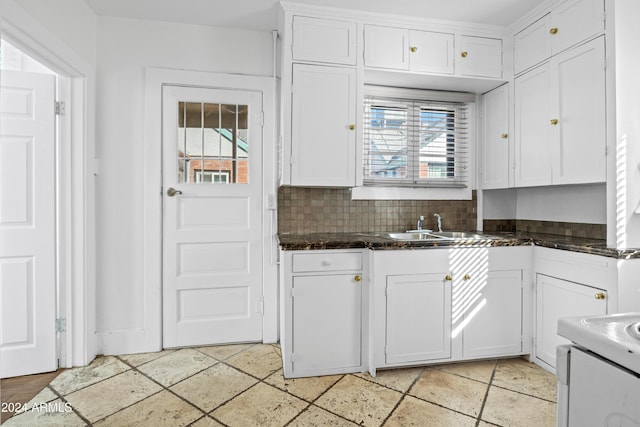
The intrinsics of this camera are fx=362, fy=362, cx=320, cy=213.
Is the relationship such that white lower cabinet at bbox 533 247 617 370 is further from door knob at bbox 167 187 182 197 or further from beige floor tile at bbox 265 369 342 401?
door knob at bbox 167 187 182 197

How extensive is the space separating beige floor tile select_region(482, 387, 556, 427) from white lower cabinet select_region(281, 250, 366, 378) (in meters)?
0.79

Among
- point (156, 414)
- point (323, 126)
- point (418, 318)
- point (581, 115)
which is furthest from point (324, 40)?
point (156, 414)

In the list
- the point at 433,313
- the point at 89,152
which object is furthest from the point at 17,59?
the point at 433,313

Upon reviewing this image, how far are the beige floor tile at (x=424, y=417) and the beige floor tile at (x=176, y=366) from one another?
1.33 metres

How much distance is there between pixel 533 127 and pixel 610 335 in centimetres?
235

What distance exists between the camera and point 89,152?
8.32 ft

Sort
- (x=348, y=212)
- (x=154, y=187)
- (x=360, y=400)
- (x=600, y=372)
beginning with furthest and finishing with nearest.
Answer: (x=348, y=212)
(x=154, y=187)
(x=360, y=400)
(x=600, y=372)

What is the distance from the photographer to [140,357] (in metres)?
2.65

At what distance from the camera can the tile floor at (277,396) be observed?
188 cm

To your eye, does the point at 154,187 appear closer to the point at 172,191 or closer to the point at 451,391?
the point at 172,191

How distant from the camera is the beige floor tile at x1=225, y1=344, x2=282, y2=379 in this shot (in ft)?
7.98

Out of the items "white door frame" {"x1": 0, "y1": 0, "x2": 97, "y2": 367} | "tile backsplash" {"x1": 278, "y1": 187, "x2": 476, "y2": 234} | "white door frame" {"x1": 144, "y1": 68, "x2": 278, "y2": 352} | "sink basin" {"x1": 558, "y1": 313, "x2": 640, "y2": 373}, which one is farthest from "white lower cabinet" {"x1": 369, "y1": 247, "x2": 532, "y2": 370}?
"white door frame" {"x1": 0, "y1": 0, "x2": 97, "y2": 367}

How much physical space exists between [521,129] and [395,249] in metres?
1.44

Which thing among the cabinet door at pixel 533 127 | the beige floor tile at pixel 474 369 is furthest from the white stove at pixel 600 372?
the cabinet door at pixel 533 127
